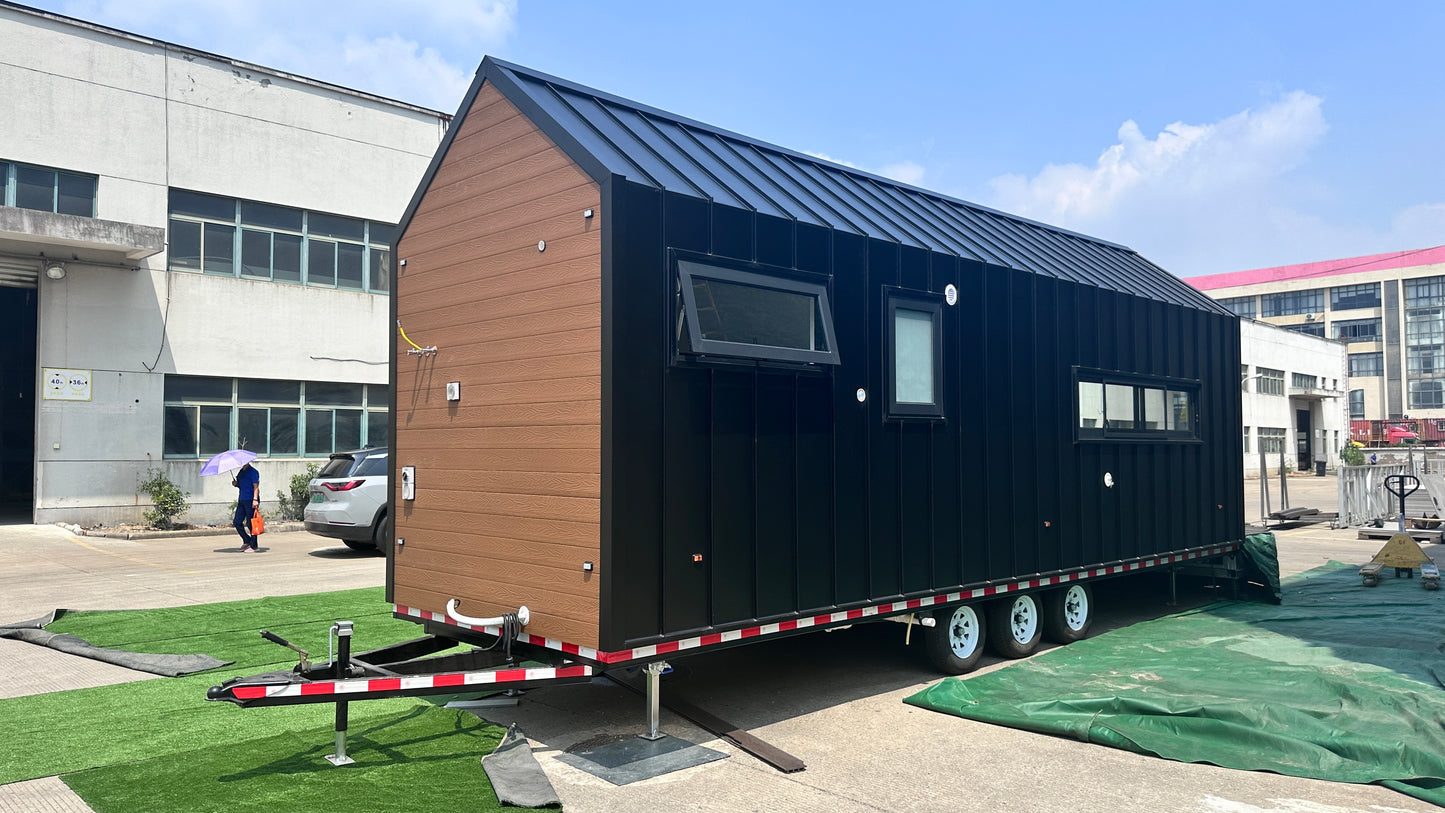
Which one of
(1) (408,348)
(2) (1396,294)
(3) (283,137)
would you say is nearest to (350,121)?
(3) (283,137)

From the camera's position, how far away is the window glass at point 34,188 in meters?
19.2

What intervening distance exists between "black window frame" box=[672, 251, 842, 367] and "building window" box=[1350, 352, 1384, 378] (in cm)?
8309

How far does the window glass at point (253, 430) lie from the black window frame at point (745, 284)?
61.7 ft

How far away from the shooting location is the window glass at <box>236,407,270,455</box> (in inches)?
864

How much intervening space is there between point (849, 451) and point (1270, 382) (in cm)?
5476

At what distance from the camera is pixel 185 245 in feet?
70.1

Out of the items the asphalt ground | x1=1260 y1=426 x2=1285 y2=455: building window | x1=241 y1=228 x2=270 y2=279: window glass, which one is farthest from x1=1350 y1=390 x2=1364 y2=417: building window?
x1=241 y1=228 x2=270 y2=279: window glass

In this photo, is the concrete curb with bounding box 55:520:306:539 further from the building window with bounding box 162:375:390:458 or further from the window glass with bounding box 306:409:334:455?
the window glass with bounding box 306:409:334:455

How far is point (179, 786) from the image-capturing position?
503 cm

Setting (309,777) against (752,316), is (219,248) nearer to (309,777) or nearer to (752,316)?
(752,316)

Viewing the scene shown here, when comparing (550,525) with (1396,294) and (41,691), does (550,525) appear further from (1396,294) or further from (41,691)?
(1396,294)

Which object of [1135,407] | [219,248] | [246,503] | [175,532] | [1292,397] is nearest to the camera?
[1135,407]

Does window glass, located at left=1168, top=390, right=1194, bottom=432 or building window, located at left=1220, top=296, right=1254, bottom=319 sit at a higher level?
building window, located at left=1220, top=296, right=1254, bottom=319

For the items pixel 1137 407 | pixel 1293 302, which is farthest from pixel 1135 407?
pixel 1293 302
